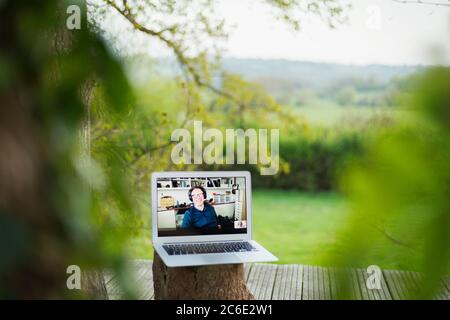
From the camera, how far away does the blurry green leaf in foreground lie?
0.19 meters

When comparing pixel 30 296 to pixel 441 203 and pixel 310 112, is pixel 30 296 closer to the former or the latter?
pixel 441 203

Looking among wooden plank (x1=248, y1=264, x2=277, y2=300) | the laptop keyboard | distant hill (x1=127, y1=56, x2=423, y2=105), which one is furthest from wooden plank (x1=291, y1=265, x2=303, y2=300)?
distant hill (x1=127, y1=56, x2=423, y2=105)

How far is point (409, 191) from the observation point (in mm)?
195

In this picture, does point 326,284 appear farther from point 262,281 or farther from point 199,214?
point 262,281

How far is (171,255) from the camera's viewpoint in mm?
2037

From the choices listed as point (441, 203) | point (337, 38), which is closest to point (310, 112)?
point (337, 38)

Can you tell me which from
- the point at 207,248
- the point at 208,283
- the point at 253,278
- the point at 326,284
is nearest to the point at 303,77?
the point at 253,278

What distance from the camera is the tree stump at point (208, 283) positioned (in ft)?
6.64

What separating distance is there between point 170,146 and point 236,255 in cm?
226

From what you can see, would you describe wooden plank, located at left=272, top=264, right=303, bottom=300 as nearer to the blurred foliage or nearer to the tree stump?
the tree stump

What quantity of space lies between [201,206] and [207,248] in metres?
0.18

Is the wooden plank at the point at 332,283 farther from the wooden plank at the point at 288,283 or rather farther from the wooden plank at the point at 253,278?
the wooden plank at the point at 253,278

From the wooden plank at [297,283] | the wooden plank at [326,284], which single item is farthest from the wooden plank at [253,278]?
the wooden plank at [326,284]

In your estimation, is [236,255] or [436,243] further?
[236,255]
